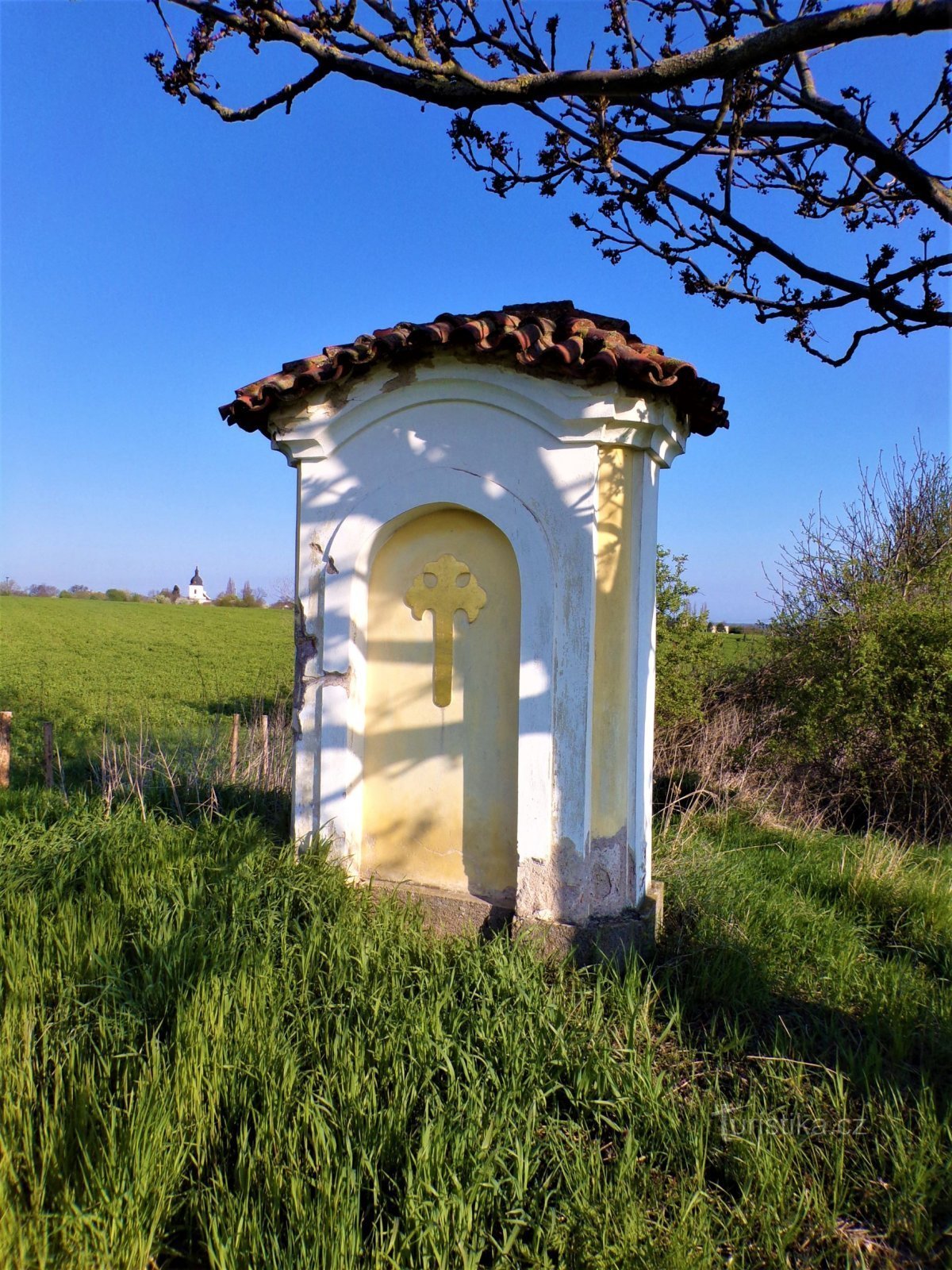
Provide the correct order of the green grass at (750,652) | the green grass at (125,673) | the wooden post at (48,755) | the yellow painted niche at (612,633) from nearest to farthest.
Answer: the yellow painted niche at (612,633) → the wooden post at (48,755) → the green grass at (750,652) → the green grass at (125,673)

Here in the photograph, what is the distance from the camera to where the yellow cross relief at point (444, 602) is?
15.3ft

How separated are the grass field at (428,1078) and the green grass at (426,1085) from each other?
0.04 feet

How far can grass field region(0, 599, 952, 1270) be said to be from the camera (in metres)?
2.43

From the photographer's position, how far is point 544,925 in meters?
4.25

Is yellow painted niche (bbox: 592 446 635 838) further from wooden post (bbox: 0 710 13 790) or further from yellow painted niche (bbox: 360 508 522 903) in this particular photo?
wooden post (bbox: 0 710 13 790)

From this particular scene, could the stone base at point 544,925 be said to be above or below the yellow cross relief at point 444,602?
below

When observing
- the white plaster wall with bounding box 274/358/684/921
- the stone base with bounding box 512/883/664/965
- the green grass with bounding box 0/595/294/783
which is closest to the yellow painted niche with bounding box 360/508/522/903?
the white plaster wall with bounding box 274/358/684/921

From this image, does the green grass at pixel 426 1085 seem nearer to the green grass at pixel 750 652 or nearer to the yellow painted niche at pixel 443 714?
the yellow painted niche at pixel 443 714

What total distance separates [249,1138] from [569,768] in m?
2.19

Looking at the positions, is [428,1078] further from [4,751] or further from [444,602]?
[4,751]

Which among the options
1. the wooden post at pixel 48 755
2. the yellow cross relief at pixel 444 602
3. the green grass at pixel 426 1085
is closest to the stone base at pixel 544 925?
the green grass at pixel 426 1085

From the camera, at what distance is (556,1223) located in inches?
99.6

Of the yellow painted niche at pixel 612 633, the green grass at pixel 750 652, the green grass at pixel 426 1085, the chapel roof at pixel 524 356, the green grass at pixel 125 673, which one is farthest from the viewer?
the green grass at pixel 125 673

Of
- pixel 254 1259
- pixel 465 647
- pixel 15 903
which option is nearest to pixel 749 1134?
pixel 254 1259
